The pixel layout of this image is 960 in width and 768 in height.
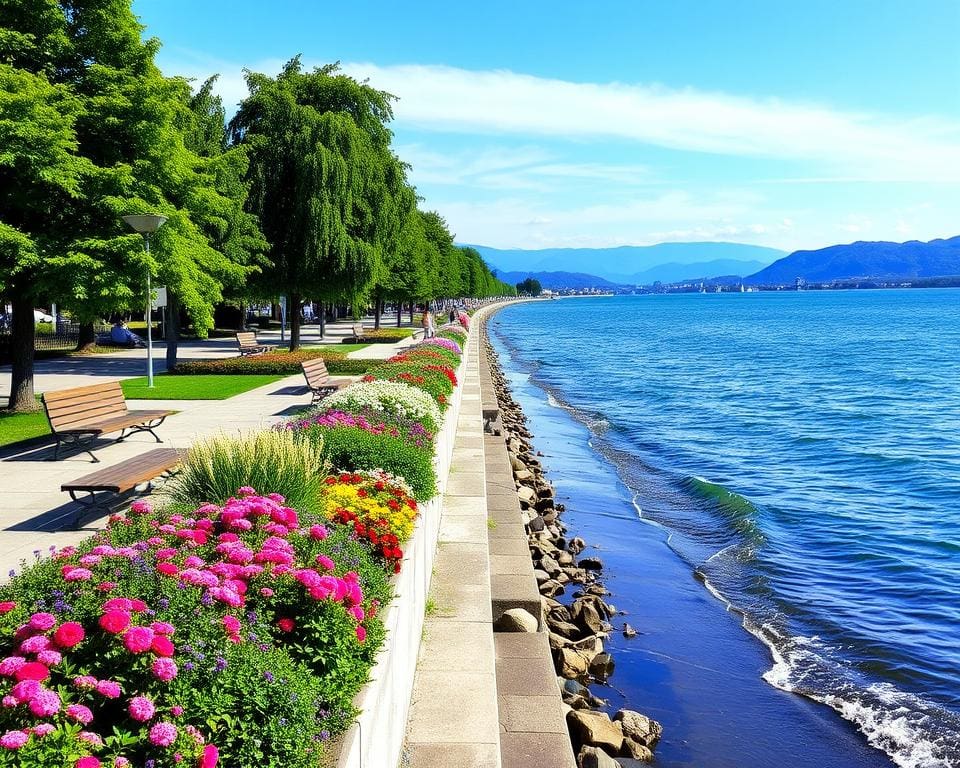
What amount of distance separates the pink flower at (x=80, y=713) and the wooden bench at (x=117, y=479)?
5.82m

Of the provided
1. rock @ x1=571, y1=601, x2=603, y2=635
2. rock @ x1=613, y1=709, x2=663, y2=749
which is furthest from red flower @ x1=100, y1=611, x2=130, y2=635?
rock @ x1=571, y1=601, x2=603, y2=635

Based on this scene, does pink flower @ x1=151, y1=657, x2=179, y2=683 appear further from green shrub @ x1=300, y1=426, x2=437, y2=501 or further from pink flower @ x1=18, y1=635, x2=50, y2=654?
green shrub @ x1=300, y1=426, x2=437, y2=501

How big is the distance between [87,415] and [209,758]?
10.6 metres

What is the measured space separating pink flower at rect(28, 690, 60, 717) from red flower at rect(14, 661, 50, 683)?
0.33 feet

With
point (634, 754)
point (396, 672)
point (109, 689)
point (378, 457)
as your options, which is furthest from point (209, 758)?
point (634, 754)

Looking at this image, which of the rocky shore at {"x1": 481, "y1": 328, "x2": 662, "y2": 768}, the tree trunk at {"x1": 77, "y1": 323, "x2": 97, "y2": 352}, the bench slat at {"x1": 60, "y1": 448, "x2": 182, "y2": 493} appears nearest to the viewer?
the rocky shore at {"x1": 481, "y1": 328, "x2": 662, "y2": 768}

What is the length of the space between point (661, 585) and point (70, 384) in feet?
54.6

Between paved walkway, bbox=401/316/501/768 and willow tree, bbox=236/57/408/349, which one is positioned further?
willow tree, bbox=236/57/408/349

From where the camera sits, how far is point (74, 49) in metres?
15.6

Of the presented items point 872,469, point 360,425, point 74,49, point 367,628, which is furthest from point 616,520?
point 74,49

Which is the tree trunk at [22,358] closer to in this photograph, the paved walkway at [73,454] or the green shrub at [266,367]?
the paved walkway at [73,454]

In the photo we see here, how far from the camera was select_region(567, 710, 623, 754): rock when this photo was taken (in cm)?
670

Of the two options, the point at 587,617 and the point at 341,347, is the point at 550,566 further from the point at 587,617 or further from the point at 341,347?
the point at 341,347

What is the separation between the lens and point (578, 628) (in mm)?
9531
